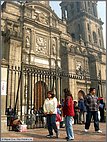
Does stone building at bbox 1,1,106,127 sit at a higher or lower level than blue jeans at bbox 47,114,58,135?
higher

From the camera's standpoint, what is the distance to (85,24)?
94.3 feet

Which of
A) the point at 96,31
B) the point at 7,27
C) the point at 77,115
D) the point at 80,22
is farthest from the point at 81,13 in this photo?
the point at 77,115

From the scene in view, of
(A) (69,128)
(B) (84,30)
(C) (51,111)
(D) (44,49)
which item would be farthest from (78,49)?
(A) (69,128)

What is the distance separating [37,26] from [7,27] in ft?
11.6

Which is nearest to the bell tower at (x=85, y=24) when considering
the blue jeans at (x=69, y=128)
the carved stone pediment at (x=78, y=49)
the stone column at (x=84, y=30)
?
the stone column at (x=84, y=30)

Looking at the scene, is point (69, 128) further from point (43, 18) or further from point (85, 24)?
point (85, 24)

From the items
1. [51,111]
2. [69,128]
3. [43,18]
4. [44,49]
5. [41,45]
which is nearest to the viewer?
[69,128]

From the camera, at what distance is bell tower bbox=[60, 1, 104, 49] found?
2866 cm

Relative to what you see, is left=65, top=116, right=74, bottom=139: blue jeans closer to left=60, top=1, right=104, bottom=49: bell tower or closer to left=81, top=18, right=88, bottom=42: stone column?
left=60, top=1, right=104, bottom=49: bell tower

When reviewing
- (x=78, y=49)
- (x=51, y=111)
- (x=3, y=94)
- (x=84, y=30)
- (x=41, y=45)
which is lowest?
(x=51, y=111)

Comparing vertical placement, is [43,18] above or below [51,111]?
above

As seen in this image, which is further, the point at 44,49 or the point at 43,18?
the point at 43,18

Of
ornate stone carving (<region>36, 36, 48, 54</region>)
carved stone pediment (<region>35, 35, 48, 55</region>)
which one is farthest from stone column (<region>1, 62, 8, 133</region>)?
ornate stone carving (<region>36, 36, 48, 54</region>)

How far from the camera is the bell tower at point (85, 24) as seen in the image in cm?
2866
